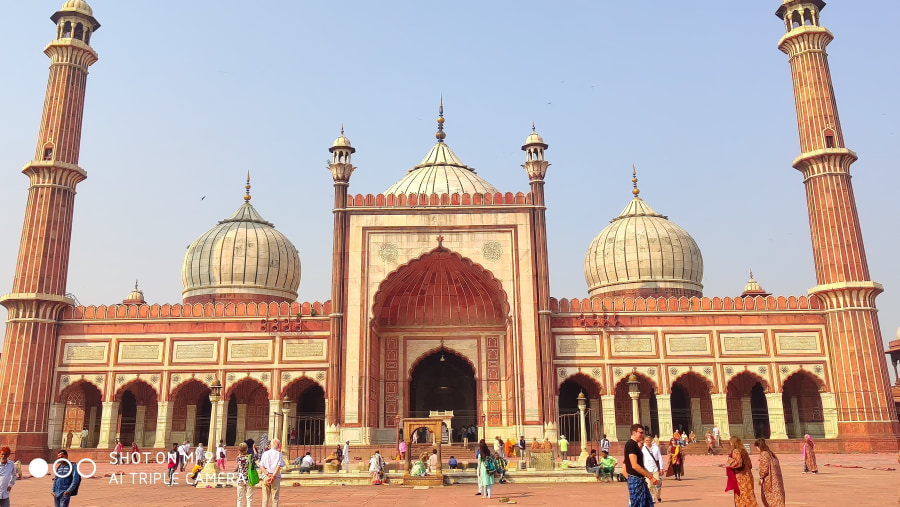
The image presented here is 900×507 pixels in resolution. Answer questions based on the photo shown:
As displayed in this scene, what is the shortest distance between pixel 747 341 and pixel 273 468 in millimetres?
17873

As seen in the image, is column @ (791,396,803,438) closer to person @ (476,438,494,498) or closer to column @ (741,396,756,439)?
column @ (741,396,756,439)

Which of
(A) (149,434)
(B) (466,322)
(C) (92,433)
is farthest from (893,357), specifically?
(C) (92,433)

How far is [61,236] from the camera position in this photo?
72.0ft

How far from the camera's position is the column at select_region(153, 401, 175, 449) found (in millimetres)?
21156

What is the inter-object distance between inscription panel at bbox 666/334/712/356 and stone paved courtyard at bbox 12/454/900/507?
7748 mm

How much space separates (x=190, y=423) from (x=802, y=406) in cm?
1949

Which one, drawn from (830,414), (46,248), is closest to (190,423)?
(46,248)

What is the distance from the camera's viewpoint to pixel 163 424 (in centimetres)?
2122

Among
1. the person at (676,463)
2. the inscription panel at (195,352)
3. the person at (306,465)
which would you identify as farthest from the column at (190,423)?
the person at (676,463)

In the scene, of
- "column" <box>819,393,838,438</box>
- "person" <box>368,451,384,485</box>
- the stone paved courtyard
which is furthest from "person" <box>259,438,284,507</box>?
"column" <box>819,393,838,438</box>

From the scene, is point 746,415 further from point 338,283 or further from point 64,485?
point 64,485

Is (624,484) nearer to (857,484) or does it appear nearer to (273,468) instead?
(857,484)

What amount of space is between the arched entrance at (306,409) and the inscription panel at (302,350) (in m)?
0.66

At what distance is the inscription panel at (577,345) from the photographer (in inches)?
849
